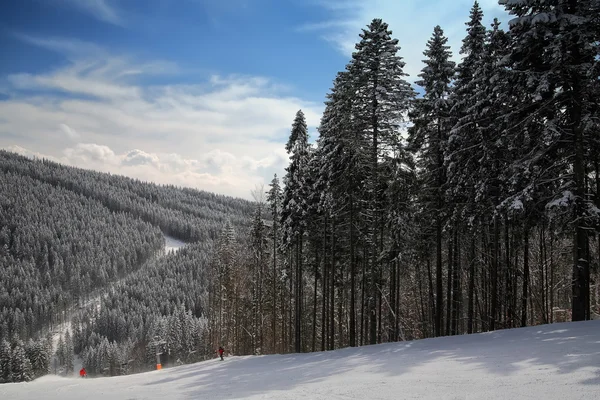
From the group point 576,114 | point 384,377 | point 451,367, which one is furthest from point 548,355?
point 576,114

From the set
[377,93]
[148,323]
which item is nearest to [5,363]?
[148,323]

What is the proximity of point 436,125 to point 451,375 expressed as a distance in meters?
14.4

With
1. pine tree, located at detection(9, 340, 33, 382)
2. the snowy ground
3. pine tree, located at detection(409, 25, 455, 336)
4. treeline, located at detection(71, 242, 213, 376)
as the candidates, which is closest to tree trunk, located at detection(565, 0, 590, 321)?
the snowy ground

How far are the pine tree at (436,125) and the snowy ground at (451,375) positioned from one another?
259 inches

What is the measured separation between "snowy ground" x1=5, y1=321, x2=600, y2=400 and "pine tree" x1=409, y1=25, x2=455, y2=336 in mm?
6580

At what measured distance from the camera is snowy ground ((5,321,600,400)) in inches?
290

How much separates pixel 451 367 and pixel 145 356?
117 meters

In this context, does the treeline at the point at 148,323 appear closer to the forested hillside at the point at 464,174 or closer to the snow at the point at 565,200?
the forested hillside at the point at 464,174

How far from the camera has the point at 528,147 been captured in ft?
46.5

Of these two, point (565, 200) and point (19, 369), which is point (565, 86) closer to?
point (565, 200)

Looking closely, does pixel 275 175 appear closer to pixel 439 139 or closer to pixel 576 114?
pixel 439 139

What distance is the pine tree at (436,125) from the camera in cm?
1914

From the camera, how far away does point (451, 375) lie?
9.01 metres

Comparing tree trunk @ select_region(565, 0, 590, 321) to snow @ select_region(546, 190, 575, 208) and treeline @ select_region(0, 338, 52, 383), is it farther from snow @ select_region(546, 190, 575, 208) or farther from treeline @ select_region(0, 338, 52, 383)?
treeline @ select_region(0, 338, 52, 383)
